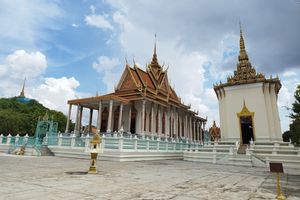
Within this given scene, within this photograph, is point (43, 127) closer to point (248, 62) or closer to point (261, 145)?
point (261, 145)

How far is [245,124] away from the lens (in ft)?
67.1

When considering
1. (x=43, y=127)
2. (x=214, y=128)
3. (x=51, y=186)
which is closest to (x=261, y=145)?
(x=51, y=186)

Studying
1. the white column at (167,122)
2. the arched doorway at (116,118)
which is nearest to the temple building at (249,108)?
the white column at (167,122)

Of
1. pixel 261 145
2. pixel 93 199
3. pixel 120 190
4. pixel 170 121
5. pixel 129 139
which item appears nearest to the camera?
pixel 93 199

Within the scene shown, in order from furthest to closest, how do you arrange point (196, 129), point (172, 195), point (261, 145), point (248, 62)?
point (196, 129) < point (248, 62) < point (261, 145) < point (172, 195)

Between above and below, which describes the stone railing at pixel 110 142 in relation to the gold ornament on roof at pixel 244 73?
below

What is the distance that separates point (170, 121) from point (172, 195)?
22002mm

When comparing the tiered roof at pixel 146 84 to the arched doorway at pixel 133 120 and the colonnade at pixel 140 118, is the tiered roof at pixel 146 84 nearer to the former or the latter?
the colonnade at pixel 140 118

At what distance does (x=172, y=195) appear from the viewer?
4363mm

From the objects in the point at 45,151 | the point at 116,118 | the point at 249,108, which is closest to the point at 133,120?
the point at 116,118

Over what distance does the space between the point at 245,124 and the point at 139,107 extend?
10.3 metres

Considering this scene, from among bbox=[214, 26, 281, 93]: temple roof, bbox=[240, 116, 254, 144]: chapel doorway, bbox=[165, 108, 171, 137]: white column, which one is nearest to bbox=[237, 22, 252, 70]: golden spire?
bbox=[214, 26, 281, 93]: temple roof

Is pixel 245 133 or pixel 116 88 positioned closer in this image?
pixel 245 133

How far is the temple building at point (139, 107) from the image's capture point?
20812 mm
